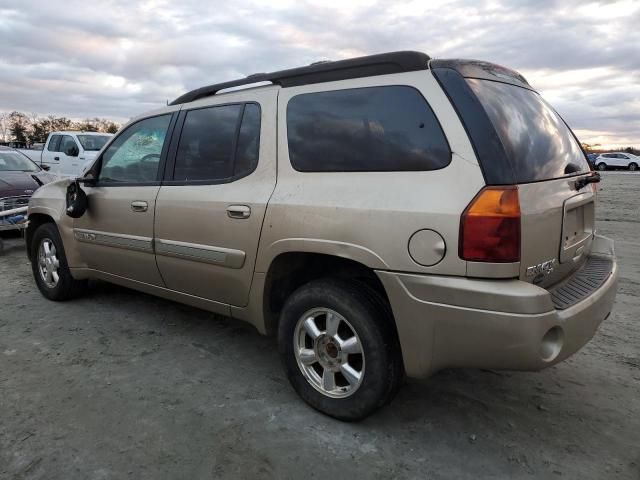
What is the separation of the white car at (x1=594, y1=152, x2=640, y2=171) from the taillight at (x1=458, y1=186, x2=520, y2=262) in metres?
43.1

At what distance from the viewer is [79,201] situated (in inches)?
168

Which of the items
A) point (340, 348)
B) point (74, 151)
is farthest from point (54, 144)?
point (340, 348)

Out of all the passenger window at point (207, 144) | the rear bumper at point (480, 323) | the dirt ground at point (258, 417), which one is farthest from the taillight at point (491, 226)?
the passenger window at point (207, 144)

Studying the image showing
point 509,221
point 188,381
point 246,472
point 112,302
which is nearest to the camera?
point 509,221

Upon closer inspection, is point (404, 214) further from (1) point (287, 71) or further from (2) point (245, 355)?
(2) point (245, 355)

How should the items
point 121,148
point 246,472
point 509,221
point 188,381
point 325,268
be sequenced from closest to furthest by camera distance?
1. point 509,221
2. point 246,472
3. point 325,268
4. point 188,381
5. point 121,148

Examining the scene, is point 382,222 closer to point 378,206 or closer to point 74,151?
point 378,206

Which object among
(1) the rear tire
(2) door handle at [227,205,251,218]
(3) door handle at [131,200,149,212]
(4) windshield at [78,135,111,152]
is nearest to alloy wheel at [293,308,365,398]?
(2) door handle at [227,205,251,218]

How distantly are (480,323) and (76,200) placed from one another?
11.6 feet

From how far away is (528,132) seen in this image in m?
2.58

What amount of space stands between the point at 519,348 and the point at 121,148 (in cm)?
347

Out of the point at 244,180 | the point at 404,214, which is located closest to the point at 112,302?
the point at 244,180

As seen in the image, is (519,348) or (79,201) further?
(79,201)

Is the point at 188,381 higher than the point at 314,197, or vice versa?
the point at 314,197
